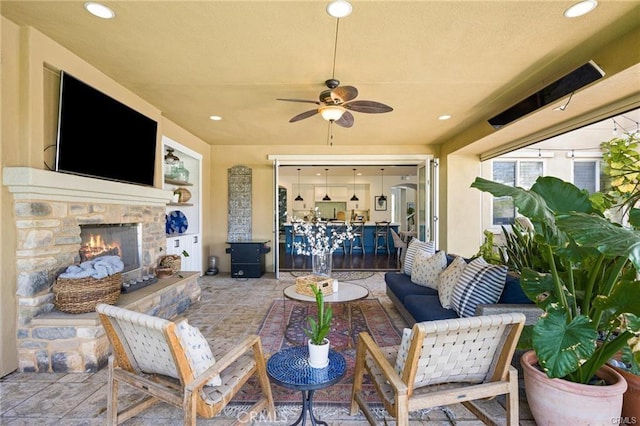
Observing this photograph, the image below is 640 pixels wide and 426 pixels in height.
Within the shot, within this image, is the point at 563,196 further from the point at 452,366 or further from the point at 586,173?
the point at 586,173

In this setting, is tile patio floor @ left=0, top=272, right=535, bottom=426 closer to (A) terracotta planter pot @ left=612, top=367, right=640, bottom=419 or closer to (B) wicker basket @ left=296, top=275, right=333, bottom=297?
(A) terracotta planter pot @ left=612, top=367, right=640, bottom=419

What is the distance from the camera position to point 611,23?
7.29 ft

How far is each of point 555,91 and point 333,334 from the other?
3184mm

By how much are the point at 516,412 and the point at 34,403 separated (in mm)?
2890

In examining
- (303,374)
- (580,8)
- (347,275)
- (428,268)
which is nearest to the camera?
(303,374)

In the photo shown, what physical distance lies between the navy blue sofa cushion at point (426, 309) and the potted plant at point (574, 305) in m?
0.74

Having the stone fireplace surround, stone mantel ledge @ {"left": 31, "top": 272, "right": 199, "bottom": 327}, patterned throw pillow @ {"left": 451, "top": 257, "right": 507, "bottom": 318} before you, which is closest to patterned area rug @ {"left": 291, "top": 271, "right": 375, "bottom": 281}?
stone mantel ledge @ {"left": 31, "top": 272, "right": 199, "bottom": 327}

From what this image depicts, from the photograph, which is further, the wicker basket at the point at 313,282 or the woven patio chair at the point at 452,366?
the wicker basket at the point at 313,282

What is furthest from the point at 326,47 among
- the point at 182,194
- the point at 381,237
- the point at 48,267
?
the point at 381,237

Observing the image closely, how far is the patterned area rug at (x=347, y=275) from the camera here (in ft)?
18.9

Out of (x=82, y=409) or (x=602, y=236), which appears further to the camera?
(x=82, y=409)

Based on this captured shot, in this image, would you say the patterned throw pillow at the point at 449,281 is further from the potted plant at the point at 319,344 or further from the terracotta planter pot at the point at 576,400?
the potted plant at the point at 319,344

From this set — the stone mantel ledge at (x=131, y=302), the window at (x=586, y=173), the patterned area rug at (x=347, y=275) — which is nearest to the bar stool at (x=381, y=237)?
the patterned area rug at (x=347, y=275)

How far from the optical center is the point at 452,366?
1.51 metres
